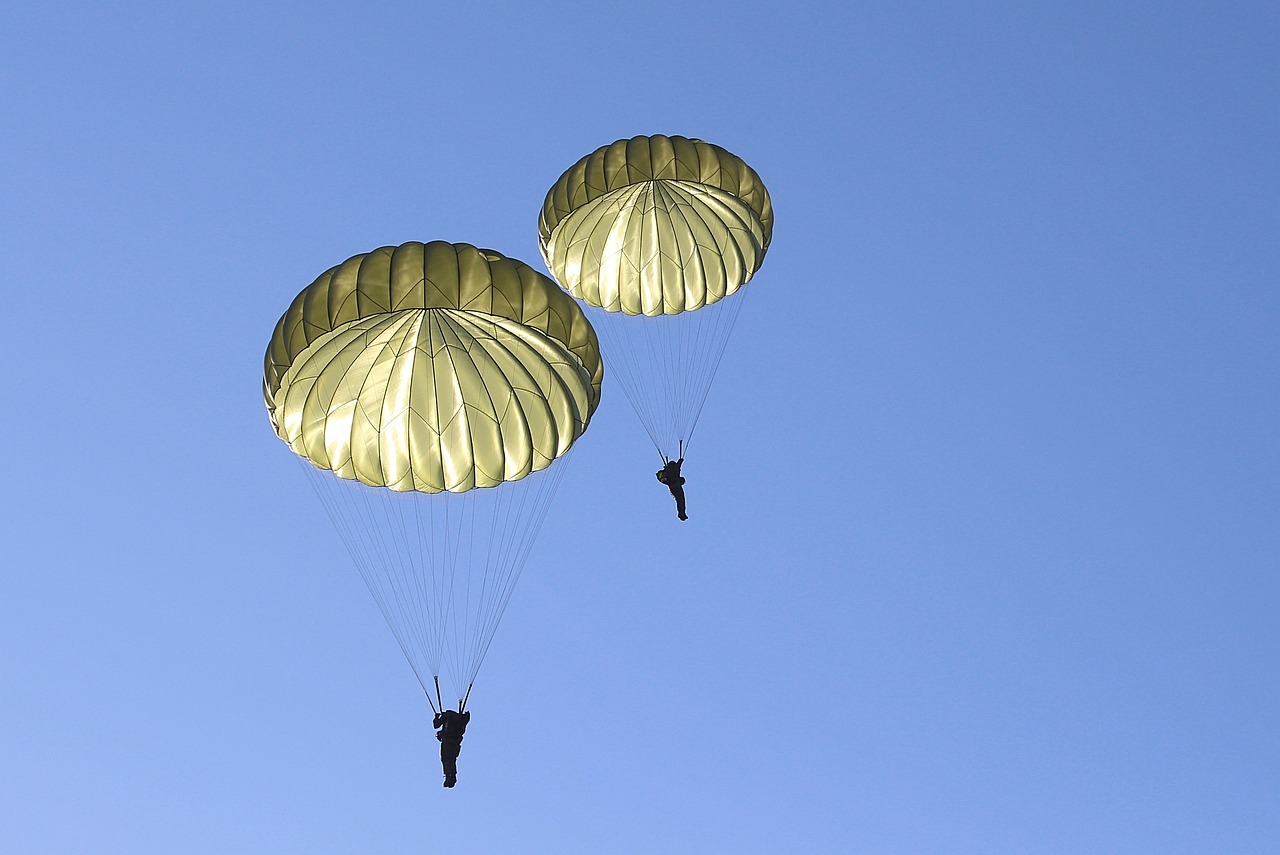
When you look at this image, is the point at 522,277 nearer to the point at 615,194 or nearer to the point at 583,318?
the point at 583,318

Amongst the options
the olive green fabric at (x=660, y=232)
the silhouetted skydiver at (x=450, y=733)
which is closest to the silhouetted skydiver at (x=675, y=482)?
the olive green fabric at (x=660, y=232)

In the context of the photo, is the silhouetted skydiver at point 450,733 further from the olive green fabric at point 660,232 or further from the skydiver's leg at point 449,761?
the olive green fabric at point 660,232

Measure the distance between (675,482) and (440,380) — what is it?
644 cm

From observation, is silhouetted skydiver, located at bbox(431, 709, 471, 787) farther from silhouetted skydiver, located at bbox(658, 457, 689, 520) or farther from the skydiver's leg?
silhouetted skydiver, located at bbox(658, 457, 689, 520)

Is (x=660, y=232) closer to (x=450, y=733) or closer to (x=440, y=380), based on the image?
(x=440, y=380)

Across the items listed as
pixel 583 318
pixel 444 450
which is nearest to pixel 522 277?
pixel 583 318

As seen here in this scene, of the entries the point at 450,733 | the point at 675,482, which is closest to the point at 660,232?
the point at 675,482

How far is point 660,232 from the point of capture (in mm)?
28031

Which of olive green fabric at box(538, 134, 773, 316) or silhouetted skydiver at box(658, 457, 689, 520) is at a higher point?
olive green fabric at box(538, 134, 773, 316)

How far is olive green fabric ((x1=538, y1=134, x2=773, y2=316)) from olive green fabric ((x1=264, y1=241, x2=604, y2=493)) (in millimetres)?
4970

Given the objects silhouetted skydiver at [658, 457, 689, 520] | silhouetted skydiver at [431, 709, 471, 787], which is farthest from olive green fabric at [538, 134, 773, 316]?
silhouetted skydiver at [431, 709, 471, 787]

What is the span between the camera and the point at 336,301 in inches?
859

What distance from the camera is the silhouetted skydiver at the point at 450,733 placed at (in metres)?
22.3

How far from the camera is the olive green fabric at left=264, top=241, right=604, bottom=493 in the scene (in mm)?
22094
